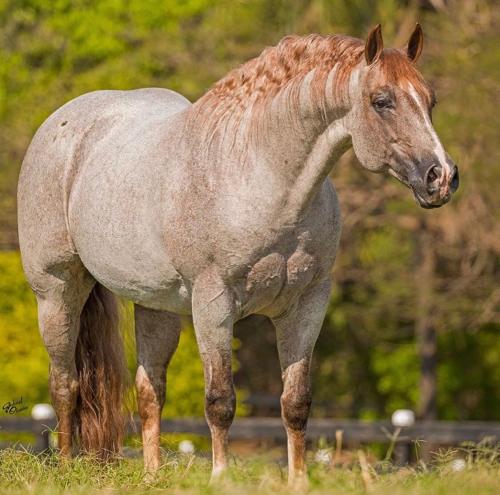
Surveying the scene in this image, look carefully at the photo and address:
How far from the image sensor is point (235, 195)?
5207mm

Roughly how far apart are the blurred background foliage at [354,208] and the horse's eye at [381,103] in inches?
295

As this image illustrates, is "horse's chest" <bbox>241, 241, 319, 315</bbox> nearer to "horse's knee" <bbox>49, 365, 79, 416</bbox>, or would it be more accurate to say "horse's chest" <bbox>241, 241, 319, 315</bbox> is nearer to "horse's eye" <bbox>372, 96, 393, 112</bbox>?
"horse's eye" <bbox>372, 96, 393, 112</bbox>

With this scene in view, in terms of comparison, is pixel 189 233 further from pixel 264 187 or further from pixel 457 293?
pixel 457 293

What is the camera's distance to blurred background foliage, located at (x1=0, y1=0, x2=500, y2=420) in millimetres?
15375

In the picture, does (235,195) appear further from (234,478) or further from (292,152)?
(234,478)

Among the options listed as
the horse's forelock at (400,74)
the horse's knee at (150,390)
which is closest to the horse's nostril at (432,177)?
the horse's forelock at (400,74)

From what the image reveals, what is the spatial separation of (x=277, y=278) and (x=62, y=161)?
1.65 meters

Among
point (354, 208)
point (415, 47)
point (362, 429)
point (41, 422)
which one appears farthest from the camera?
point (354, 208)

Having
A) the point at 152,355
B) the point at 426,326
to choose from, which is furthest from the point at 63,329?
the point at 426,326

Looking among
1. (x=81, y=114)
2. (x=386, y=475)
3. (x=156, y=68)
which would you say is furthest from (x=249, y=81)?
(x=156, y=68)

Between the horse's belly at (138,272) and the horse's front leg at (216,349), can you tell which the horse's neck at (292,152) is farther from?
the horse's belly at (138,272)

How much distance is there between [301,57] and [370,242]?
12.7 metres

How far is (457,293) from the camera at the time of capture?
16109 millimetres

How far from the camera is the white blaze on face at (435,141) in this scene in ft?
15.4
